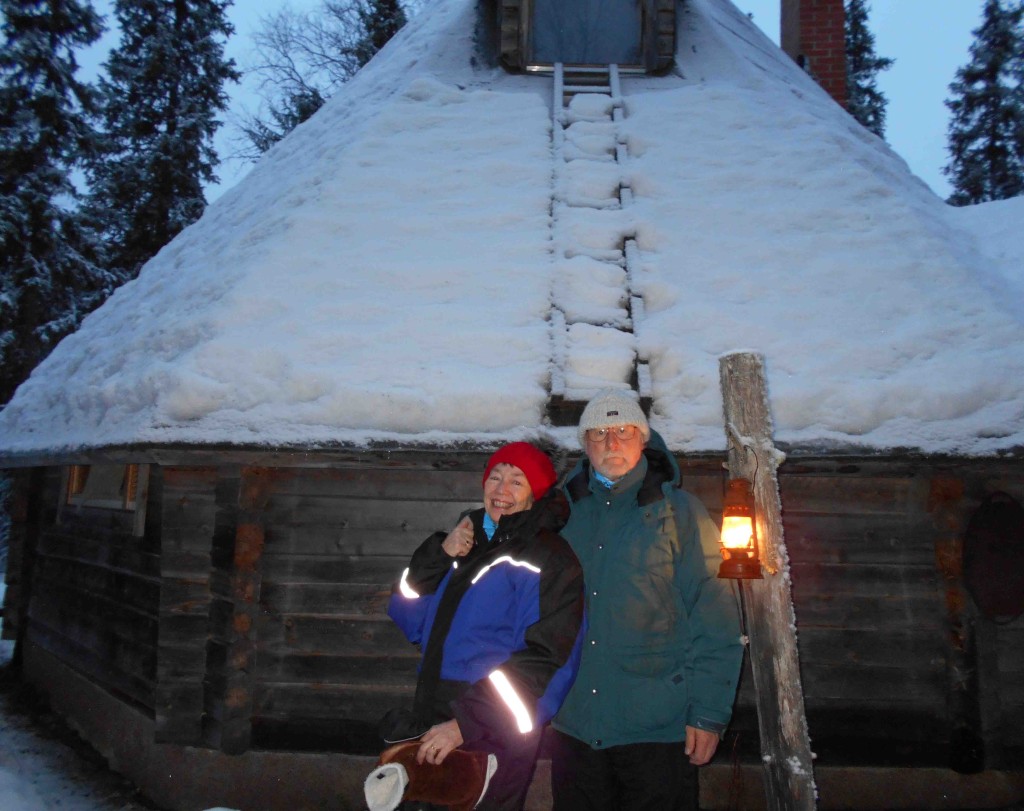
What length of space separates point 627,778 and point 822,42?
9102mm

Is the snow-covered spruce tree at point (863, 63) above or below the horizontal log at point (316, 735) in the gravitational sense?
above

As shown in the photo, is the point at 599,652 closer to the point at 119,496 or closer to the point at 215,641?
the point at 215,641

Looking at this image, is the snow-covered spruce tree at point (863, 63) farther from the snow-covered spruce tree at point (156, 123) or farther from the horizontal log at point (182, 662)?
the horizontal log at point (182, 662)

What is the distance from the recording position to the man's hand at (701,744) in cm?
240

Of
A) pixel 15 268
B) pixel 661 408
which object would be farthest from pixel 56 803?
pixel 15 268

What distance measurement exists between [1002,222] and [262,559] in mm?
7044

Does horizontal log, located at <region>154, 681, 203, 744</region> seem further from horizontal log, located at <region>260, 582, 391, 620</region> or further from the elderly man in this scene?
the elderly man

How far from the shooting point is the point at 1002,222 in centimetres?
663

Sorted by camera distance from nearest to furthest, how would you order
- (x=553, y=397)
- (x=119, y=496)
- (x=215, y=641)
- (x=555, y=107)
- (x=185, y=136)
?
(x=553, y=397) → (x=215, y=641) → (x=119, y=496) → (x=555, y=107) → (x=185, y=136)

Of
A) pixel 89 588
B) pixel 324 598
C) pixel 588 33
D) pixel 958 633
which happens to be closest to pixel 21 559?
pixel 89 588

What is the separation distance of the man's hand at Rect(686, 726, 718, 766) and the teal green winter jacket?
23mm

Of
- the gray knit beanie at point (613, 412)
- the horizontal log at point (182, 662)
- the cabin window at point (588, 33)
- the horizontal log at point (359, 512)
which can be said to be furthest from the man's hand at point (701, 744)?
the cabin window at point (588, 33)

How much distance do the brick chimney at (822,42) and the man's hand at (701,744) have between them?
8375 millimetres

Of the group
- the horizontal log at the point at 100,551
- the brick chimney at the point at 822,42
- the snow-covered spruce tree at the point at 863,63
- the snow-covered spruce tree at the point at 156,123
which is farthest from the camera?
the snow-covered spruce tree at the point at 863,63
